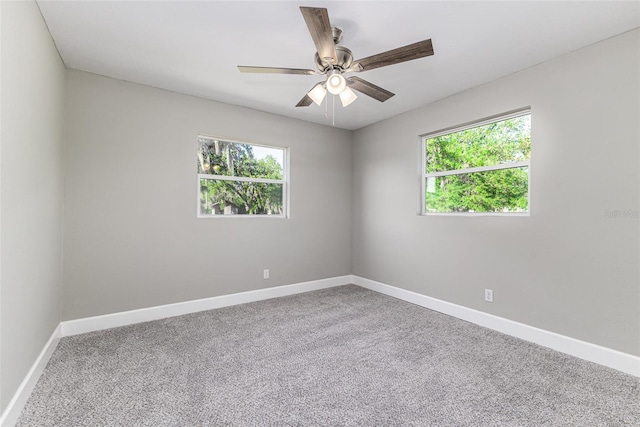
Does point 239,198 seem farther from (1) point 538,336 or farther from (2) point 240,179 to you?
(1) point 538,336

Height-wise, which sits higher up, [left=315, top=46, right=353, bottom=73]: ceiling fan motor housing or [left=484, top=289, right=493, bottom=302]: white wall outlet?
[left=315, top=46, right=353, bottom=73]: ceiling fan motor housing

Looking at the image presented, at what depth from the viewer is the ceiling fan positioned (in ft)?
5.41

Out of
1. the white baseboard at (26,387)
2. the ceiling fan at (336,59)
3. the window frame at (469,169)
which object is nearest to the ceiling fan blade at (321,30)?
the ceiling fan at (336,59)

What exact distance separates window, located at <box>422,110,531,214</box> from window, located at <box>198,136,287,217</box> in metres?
1.96

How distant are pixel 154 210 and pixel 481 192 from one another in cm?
351

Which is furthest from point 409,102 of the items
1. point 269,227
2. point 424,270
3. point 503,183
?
point 269,227

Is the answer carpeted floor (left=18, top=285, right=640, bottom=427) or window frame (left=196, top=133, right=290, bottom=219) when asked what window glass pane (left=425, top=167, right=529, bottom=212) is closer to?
carpeted floor (left=18, top=285, right=640, bottom=427)

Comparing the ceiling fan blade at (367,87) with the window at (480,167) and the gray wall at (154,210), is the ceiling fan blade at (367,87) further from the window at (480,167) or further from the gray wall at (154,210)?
the gray wall at (154,210)

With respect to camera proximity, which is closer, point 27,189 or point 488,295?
point 27,189

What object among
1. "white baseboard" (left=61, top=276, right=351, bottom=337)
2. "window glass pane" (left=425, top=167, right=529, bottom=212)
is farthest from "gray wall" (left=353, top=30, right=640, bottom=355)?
"white baseboard" (left=61, top=276, right=351, bottom=337)

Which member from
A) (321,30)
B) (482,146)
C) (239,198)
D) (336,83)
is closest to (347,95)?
(336,83)

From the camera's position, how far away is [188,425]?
158 cm

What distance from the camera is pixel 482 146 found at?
3.16 metres

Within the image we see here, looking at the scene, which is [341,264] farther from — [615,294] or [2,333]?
[2,333]
